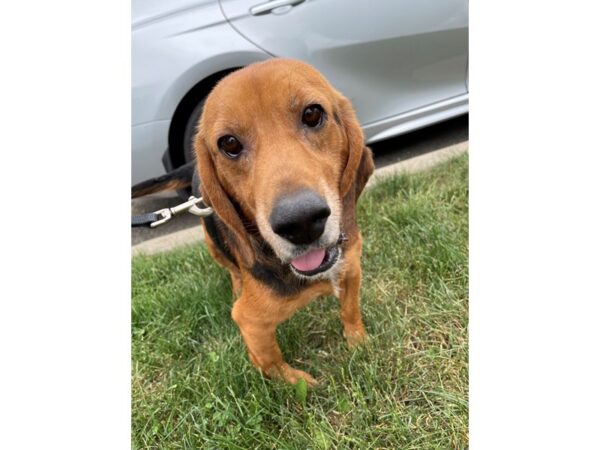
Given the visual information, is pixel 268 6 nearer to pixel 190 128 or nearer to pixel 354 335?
pixel 190 128

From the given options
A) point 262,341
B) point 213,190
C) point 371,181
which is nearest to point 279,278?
point 262,341

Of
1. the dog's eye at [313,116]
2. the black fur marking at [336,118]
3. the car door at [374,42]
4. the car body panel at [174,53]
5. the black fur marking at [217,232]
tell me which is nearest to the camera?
the dog's eye at [313,116]

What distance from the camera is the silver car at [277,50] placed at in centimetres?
394

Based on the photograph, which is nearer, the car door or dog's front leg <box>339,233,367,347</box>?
dog's front leg <box>339,233,367,347</box>

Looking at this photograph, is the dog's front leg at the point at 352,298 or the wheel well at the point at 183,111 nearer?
the dog's front leg at the point at 352,298

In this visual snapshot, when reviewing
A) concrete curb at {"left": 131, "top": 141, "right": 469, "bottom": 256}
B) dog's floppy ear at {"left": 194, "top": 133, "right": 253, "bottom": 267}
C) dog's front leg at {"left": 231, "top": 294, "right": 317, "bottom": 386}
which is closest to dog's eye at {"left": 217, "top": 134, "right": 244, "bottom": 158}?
dog's floppy ear at {"left": 194, "top": 133, "right": 253, "bottom": 267}

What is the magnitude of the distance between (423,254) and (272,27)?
7.80ft

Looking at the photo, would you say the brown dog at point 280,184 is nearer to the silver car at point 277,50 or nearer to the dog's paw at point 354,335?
the dog's paw at point 354,335

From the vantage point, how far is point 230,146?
2.00 m

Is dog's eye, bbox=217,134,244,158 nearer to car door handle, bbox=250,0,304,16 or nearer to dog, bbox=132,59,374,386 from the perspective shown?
dog, bbox=132,59,374,386

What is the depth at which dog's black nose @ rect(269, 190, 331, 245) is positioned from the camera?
163cm

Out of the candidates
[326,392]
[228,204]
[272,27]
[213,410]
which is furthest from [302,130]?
[272,27]

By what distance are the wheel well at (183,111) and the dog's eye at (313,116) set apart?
2369mm

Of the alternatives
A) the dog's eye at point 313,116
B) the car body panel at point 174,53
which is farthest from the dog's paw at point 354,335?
the car body panel at point 174,53
